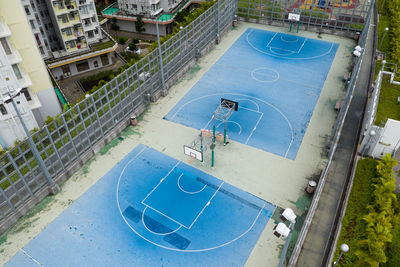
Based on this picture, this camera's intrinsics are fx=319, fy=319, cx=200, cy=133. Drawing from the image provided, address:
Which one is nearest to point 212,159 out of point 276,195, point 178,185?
point 178,185

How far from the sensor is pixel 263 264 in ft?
63.0

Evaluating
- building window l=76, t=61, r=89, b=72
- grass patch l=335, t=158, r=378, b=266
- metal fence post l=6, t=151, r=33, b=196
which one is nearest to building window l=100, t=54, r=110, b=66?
building window l=76, t=61, r=89, b=72

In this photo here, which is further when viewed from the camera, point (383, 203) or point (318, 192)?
point (318, 192)

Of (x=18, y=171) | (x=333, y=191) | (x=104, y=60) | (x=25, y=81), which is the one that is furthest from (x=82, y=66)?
(x=333, y=191)

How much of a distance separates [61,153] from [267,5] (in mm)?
35833

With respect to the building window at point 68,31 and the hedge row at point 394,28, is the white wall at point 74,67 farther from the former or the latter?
the hedge row at point 394,28

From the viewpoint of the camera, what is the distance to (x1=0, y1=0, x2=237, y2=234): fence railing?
20750 mm

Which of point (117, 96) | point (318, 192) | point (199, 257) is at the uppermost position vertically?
point (117, 96)

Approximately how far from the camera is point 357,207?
2148 cm

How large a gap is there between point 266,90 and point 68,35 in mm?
31719

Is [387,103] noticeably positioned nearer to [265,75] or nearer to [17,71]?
[265,75]

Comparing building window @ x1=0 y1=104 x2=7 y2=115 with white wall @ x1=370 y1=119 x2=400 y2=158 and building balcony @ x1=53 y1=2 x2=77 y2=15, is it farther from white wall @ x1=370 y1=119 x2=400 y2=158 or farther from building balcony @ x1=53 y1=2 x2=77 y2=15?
white wall @ x1=370 y1=119 x2=400 y2=158

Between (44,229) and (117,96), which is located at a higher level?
(117,96)

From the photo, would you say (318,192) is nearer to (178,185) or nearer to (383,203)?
(383,203)
